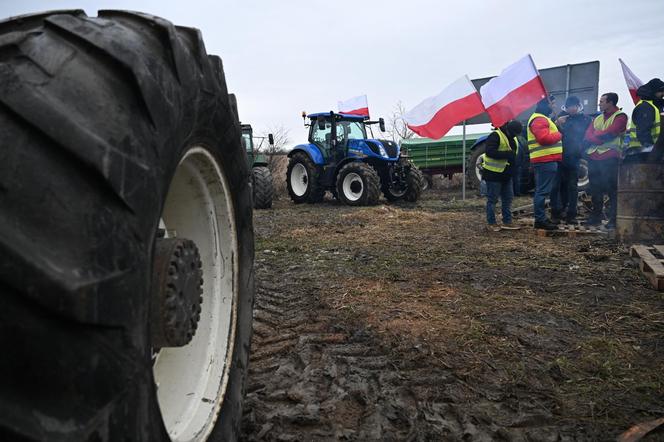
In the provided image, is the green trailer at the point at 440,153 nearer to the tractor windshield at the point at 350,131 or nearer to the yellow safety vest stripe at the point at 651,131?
the tractor windshield at the point at 350,131

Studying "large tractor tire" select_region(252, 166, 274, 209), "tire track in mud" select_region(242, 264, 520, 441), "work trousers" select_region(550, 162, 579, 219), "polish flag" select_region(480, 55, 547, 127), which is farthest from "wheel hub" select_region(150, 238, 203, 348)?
"large tractor tire" select_region(252, 166, 274, 209)

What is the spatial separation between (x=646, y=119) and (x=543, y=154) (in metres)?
1.25

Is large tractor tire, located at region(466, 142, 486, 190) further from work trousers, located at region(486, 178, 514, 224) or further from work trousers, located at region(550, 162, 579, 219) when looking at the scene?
work trousers, located at region(486, 178, 514, 224)

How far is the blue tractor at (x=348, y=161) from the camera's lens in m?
11.6

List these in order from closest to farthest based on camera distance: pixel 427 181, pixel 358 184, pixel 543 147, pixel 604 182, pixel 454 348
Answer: pixel 454 348 < pixel 543 147 < pixel 604 182 < pixel 358 184 < pixel 427 181

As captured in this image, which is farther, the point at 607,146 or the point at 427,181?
the point at 427,181

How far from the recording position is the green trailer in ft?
55.8

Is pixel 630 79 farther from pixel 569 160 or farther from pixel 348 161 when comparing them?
pixel 348 161

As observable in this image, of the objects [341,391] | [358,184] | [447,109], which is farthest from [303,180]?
[341,391]

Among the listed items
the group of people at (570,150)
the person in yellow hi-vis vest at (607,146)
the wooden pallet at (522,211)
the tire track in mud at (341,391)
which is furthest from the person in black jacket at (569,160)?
the tire track in mud at (341,391)

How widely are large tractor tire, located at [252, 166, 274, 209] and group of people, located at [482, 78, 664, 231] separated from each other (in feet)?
18.7

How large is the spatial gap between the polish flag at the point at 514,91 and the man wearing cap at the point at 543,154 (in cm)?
252

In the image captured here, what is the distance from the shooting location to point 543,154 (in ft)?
22.5

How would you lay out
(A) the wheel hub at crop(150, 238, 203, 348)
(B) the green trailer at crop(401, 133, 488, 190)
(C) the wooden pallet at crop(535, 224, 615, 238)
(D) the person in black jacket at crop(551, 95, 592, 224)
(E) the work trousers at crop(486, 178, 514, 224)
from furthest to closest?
(B) the green trailer at crop(401, 133, 488, 190)
(E) the work trousers at crop(486, 178, 514, 224)
(D) the person in black jacket at crop(551, 95, 592, 224)
(C) the wooden pallet at crop(535, 224, 615, 238)
(A) the wheel hub at crop(150, 238, 203, 348)
